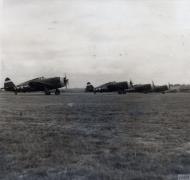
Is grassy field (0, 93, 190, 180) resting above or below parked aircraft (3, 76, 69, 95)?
below

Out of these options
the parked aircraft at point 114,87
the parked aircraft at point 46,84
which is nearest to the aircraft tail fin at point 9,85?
the parked aircraft at point 46,84

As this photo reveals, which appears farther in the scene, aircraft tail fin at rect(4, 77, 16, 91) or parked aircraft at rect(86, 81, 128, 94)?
parked aircraft at rect(86, 81, 128, 94)

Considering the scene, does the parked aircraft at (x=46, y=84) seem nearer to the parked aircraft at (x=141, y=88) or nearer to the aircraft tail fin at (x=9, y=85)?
the aircraft tail fin at (x=9, y=85)

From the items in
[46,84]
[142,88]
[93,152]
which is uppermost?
[46,84]

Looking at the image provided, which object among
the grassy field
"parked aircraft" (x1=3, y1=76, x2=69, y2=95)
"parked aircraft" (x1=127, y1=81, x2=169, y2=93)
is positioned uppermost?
"parked aircraft" (x1=3, y1=76, x2=69, y2=95)

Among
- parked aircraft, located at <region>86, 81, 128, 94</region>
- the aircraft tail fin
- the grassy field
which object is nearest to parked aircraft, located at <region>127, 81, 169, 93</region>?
parked aircraft, located at <region>86, 81, 128, 94</region>

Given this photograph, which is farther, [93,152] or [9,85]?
[9,85]

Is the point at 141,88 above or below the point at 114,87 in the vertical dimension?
below

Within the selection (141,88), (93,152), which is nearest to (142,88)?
(141,88)

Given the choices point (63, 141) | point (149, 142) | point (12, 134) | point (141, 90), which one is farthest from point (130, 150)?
point (141, 90)

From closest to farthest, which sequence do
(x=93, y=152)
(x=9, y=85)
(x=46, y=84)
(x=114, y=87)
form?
(x=93, y=152), (x=46, y=84), (x=9, y=85), (x=114, y=87)

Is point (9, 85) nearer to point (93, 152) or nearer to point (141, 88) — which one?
point (141, 88)

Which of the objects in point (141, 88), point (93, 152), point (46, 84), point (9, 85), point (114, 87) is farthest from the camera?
point (141, 88)

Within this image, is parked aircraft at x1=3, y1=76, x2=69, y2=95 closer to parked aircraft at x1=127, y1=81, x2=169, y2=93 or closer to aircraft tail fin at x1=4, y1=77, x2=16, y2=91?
aircraft tail fin at x1=4, y1=77, x2=16, y2=91
